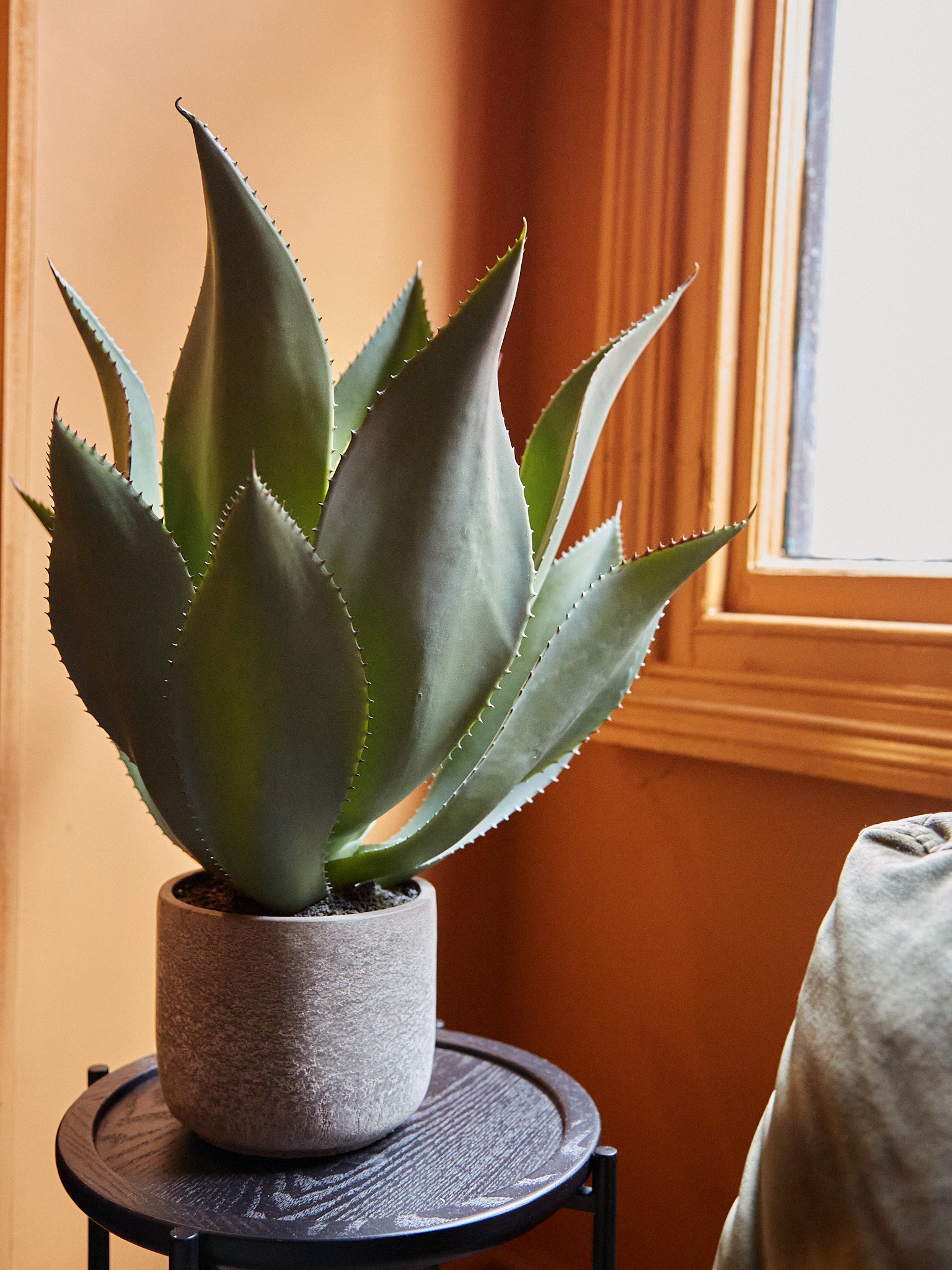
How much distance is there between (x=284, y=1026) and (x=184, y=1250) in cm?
12

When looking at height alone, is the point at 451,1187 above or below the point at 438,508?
below

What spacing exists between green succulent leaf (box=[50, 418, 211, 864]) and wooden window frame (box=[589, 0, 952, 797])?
0.58 metres

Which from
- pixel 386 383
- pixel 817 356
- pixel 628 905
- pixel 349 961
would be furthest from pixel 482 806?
pixel 817 356

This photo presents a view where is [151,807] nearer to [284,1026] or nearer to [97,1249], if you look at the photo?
[284,1026]

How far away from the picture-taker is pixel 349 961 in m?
0.64

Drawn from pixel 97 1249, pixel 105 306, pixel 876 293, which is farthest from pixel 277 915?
pixel 876 293

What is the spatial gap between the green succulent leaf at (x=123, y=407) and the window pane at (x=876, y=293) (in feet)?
2.12

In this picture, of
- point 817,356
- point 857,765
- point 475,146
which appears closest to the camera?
point 857,765

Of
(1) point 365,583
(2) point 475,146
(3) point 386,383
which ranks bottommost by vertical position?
(1) point 365,583

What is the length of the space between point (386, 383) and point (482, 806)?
0.92ft

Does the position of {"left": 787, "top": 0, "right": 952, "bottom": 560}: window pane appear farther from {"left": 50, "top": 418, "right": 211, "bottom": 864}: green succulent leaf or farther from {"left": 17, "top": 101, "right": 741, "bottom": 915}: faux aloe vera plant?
{"left": 50, "top": 418, "right": 211, "bottom": 864}: green succulent leaf

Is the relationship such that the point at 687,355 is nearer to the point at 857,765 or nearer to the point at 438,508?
the point at 857,765

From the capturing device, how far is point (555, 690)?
0.70 metres

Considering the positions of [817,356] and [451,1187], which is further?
[817,356]
